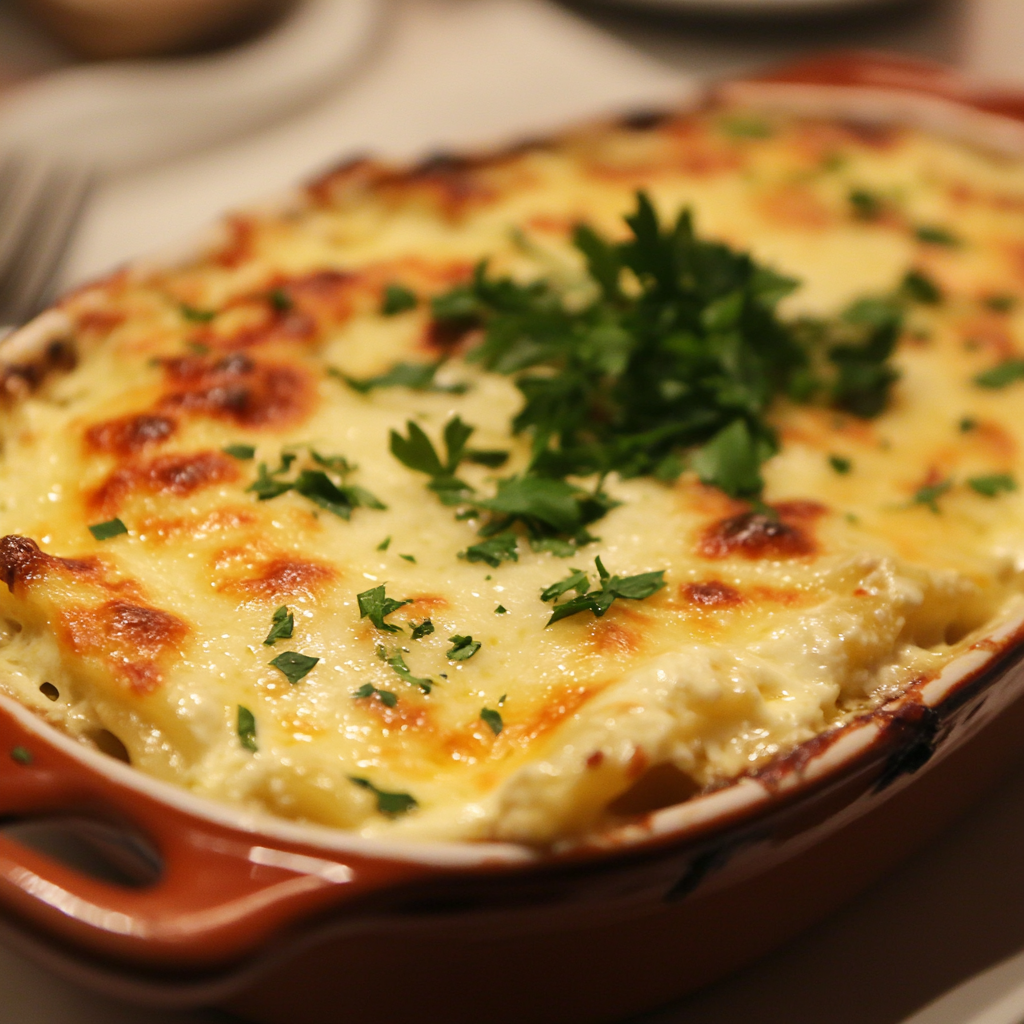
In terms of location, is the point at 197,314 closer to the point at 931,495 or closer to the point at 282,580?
the point at 282,580

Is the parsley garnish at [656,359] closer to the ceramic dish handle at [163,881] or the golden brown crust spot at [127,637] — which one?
the golden brown crust spot at [127,637]

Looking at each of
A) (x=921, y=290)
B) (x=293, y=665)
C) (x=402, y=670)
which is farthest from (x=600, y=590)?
(x=921, y=290)

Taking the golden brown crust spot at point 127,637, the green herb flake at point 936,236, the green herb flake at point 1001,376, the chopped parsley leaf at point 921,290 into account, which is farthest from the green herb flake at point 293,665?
the green herb flake at point 936,236

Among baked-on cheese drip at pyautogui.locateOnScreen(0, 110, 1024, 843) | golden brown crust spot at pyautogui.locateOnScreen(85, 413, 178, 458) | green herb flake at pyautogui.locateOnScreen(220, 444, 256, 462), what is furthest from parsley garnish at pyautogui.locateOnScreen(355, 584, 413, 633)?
golden brown crust spot at pyautogui.locateOnScreen(85, 413, 178, 458)

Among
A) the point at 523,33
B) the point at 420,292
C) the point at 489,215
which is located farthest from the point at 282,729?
the point at 523,33

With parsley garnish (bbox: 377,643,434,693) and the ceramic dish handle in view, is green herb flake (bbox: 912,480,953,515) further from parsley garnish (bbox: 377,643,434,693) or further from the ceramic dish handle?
the ceramic dish handle
